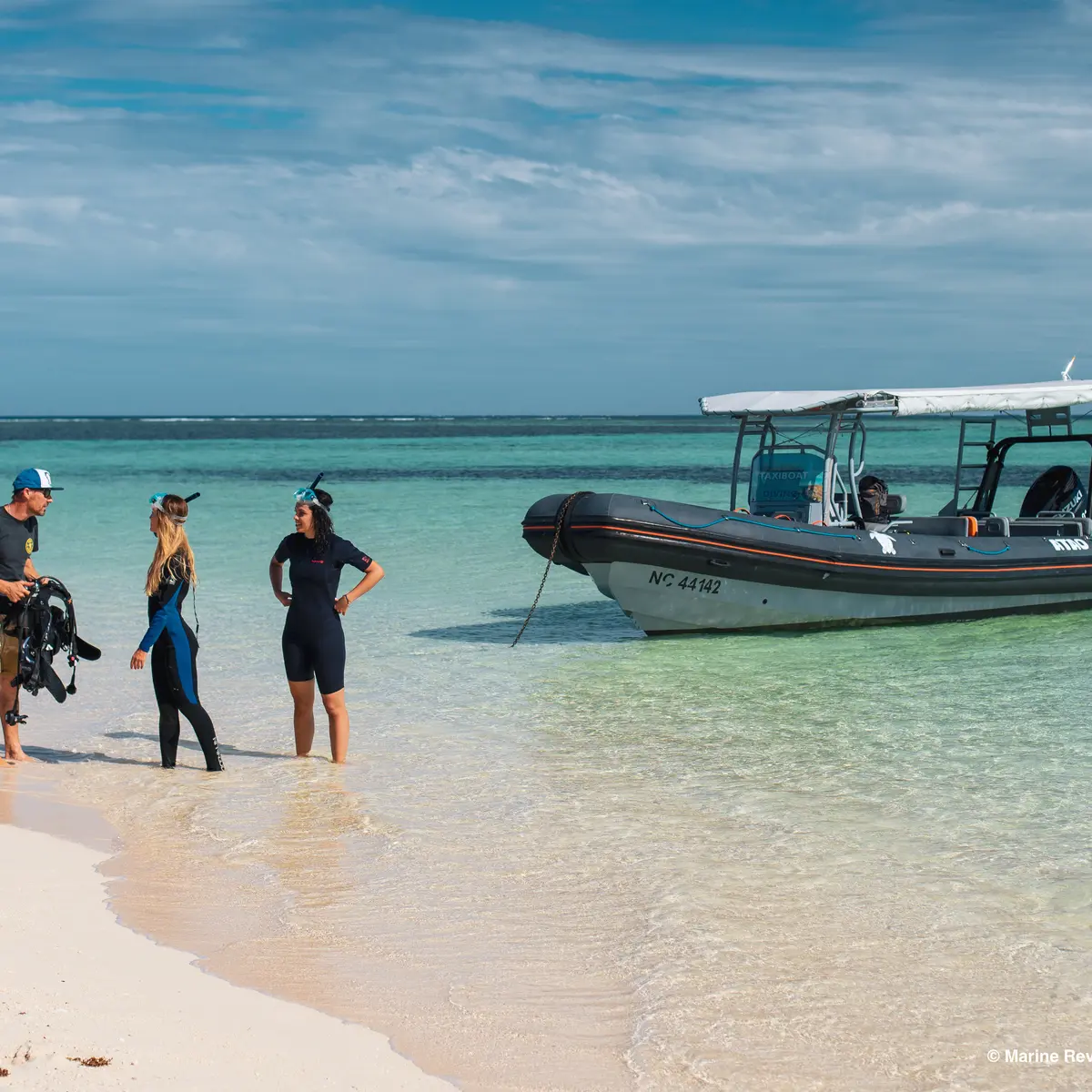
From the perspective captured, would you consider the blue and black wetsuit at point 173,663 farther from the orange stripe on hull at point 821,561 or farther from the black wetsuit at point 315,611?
the orange stripe on hull at point 821,561

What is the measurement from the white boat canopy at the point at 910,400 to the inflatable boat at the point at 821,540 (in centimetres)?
1

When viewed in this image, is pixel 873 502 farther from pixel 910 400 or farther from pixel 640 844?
pixel 640 844

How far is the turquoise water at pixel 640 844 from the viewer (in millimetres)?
3797

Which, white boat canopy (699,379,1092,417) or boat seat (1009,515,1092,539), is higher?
white boat canopy (699,379,1092,417)

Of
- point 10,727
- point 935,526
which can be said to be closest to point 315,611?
point 10,727

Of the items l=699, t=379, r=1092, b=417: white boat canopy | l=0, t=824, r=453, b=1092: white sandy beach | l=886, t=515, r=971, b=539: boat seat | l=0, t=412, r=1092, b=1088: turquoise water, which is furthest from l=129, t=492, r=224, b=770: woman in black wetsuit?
l=886, t=515, r=971, b=539: boat seat

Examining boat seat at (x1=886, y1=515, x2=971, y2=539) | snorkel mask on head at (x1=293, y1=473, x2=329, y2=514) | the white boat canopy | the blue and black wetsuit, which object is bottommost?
the blue and black wetsuit

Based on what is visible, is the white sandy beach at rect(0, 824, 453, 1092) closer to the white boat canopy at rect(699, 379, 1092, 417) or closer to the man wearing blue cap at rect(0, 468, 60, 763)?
the man wearing blue cap at rect(0, 468, 60, 763)

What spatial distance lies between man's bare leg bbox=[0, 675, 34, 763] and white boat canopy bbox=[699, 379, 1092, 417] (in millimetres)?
6527

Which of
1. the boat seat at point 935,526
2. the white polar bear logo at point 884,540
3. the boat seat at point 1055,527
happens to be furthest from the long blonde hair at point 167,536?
the boat seat at point 1055,527

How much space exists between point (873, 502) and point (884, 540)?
0.71 m

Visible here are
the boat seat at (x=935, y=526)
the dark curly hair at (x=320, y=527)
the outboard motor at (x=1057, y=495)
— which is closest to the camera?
the dark curly hair at (x=320, y=527)

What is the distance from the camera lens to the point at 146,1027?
3.51 meters

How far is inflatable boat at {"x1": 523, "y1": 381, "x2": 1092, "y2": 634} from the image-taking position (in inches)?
413
